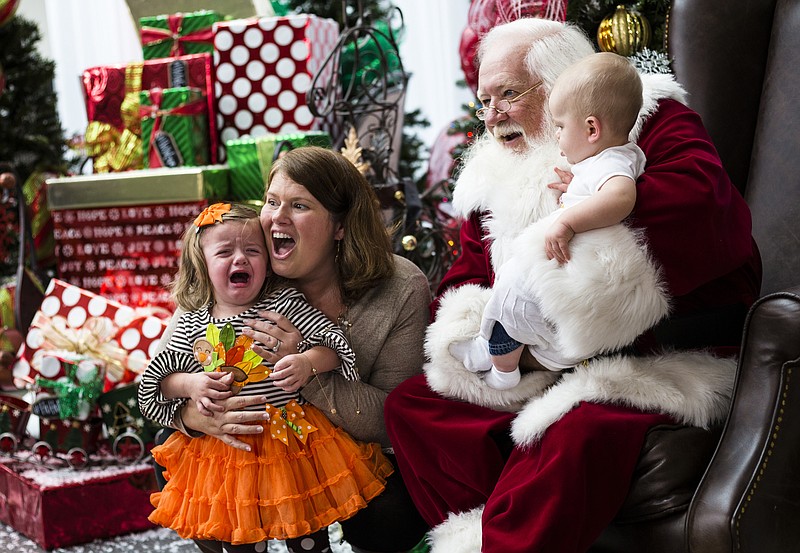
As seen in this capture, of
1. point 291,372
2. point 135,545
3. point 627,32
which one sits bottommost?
point 135,545

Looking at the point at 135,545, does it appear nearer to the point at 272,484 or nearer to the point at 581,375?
the point at 272,484

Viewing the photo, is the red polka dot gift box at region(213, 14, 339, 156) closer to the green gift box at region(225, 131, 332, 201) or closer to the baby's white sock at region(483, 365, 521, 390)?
the green gift box at region(225, 131, 332, 201)

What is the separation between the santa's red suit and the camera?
1.45 meters

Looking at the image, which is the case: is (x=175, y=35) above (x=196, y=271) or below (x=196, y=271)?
above

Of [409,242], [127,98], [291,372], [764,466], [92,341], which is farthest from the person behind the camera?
[127,98]

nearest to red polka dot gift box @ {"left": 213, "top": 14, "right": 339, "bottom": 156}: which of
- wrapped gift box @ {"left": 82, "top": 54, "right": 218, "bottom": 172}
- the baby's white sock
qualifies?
wrapped gift box @ {"left": 82, "top": 54, "right": 218, "bottom": 172}

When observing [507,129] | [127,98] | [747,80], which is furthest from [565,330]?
[127,98]

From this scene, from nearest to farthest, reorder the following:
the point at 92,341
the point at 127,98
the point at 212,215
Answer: the point at 212,215, the point at 92,341, the point at 127,98

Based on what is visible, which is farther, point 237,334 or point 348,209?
point 348,209

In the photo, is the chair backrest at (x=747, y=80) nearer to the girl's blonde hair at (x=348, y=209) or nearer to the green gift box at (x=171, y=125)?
the girl's blonde hair at (x=348, y=209)

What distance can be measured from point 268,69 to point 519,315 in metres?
1.85

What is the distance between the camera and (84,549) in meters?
2.43

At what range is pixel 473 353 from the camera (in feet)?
5.60

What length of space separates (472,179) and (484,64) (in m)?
0.24
